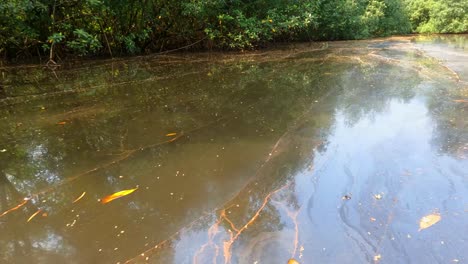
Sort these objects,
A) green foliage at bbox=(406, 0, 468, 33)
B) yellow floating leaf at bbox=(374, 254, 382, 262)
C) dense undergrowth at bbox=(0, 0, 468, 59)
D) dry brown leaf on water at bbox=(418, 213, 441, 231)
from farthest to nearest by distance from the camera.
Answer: green foliage at bbox=(406, 0, 468, 33), dense undergrowth at bbox=(0, 0, 468, 59), dry brown leaf on water at bbox=(418, 213, 441, 231), yellow floating leaf at bbox=(374, 254, 382, 262)

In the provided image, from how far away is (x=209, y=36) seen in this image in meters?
11.6

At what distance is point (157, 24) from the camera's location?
11516 mm

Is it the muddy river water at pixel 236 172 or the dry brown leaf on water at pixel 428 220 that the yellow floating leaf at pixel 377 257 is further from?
the dry brown leaf on water at pixel 428 220

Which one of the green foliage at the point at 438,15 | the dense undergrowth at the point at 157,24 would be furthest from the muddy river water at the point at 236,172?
the green foliage at the point at 438,15

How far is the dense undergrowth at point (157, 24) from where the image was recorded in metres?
9.48

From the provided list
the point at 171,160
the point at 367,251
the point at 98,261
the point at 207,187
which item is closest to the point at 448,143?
the point at 367,251

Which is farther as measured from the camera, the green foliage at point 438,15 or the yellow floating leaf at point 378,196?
the green foliage at point 438,15

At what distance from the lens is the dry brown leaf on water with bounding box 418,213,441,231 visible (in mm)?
2963

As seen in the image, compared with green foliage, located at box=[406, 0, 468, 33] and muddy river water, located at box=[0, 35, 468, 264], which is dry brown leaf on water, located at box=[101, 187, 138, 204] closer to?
muddy river water, located at box=[0, 35, 468, 264]

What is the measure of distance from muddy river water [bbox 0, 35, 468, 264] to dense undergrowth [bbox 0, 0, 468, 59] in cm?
276

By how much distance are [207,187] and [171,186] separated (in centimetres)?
33

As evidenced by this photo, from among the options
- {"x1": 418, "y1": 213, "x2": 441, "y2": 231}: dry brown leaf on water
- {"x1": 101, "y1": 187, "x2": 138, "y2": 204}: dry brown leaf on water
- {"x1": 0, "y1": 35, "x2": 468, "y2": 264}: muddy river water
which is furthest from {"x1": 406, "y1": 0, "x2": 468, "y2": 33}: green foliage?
{"x1": 101, "y1": 187, "x2": 138, "y2": 204}: dry brown leaf on water

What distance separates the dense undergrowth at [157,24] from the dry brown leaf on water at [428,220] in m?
8.16

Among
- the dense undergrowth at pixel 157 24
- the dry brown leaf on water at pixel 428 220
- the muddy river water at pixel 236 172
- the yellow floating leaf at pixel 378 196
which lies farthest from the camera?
the dense undergrowth at pixel 157 24
